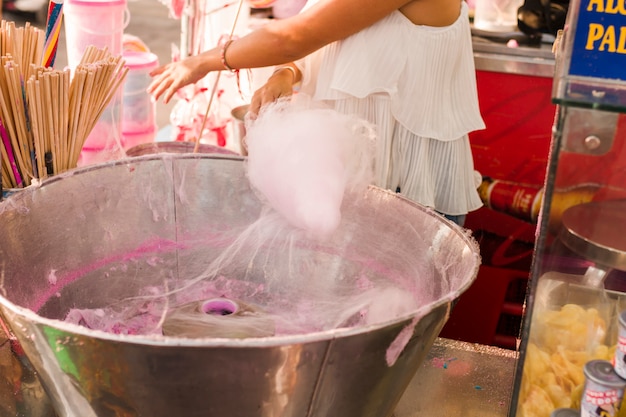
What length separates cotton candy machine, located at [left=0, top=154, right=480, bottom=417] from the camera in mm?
765

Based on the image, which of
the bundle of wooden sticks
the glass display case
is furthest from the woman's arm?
the glass display case

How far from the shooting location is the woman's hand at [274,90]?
1.61 meters

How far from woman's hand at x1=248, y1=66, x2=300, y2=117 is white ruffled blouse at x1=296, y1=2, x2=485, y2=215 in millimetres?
39

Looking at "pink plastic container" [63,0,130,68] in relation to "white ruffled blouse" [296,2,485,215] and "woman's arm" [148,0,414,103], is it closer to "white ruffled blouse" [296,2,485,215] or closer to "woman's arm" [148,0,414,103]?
"woman's arm" [148,0,414,103]

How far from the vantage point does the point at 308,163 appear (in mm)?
1146

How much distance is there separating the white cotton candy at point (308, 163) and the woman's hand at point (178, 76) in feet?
1.37

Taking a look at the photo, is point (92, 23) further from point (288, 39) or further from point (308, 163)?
point (308, 163)

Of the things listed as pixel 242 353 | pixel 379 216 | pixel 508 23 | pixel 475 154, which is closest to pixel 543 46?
pixel 508 23

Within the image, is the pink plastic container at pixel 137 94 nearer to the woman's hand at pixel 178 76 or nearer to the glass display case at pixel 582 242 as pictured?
the woman's hand at pixel 178 76

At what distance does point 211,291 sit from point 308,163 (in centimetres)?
30

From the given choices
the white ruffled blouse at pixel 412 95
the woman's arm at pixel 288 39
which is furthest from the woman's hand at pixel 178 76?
the white ruffled blouse at pixel 412 95

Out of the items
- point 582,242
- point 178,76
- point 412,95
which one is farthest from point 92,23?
point 582,242

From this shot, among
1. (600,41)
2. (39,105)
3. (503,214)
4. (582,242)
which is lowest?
(503,214)

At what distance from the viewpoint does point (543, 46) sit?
7.87ft
